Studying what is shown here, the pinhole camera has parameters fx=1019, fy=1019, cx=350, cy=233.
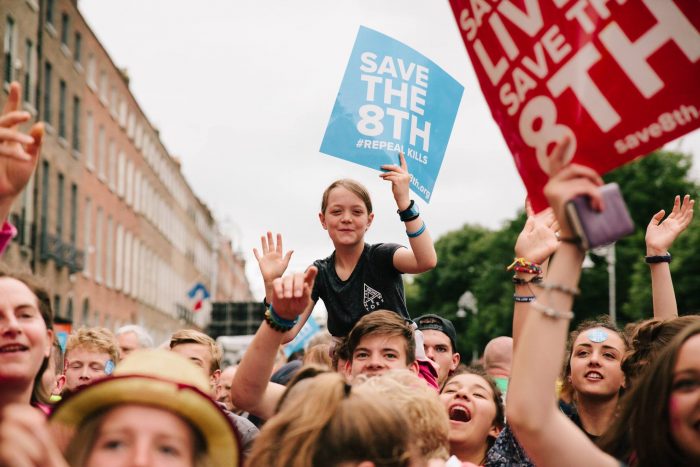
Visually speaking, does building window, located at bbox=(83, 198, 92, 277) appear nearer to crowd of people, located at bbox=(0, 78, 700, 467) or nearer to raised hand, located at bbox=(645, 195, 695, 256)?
crowd of people, located at bbox=(0, 78, 700, 467)

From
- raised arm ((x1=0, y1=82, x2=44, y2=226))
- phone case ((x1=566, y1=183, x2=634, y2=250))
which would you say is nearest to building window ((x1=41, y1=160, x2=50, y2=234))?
raised arm ((x1=0, y1=82, x2=44, y2=226))

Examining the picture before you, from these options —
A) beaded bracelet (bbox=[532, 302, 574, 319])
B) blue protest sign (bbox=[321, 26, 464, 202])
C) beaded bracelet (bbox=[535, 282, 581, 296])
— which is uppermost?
blue protest sign (bbox=[321, 26, 464, 202])

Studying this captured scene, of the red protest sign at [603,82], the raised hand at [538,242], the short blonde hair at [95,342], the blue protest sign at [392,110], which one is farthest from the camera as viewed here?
the short blonde hair at [95,342]

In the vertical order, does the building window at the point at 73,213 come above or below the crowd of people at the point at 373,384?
above

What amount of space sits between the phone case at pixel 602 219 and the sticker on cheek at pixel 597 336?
8.58 ft

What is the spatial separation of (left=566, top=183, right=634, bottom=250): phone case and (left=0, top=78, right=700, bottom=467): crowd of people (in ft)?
0.10

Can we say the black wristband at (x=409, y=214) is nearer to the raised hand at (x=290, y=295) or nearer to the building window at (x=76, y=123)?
the raised hand at (x=290, y=295)

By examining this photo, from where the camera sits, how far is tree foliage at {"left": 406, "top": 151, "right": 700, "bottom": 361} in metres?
39.0

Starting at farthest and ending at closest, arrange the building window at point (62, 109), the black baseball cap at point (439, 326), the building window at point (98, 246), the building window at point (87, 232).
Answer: the building window at point (98, 246)
the building window at point (87, 232)
the building window at point (62, 109)
the black baseball cap at point (439, 326)

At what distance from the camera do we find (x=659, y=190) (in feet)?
152

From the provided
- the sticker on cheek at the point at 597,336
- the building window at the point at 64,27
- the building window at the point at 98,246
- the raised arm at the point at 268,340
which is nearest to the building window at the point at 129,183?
the building window at the point at 98,246

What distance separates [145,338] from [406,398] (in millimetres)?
5164

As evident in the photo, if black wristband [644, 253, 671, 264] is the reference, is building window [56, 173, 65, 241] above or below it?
above

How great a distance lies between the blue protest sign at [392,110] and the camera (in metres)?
5.70
